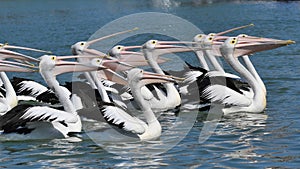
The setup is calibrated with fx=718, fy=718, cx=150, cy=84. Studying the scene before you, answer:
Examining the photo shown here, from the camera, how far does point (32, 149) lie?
654 cm

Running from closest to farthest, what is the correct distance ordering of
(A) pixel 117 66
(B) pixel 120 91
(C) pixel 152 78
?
(C) pixel 152 78 → (A) pixel 117 66 → (B) pixel 120 91

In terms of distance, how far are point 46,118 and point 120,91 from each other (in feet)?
7.38

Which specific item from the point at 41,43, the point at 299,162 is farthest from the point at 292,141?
the point at 41,43

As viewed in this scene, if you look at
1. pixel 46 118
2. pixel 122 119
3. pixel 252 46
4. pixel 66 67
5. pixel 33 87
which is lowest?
pixel 122 119

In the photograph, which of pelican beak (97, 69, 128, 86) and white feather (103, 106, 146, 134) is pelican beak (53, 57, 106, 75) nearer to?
white feather (103, 106, 146, 134)

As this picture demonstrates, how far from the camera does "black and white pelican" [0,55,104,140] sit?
6.45m

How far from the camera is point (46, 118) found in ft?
21.0

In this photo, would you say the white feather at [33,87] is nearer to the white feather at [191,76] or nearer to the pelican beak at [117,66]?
the pelican beak at [117,66]

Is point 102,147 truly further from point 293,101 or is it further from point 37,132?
point 293,101

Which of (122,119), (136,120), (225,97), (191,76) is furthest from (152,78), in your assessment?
(191,76)

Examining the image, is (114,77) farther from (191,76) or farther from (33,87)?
(33,87)

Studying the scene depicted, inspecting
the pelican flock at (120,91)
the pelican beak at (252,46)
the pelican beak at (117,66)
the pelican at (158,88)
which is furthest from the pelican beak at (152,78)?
the pelican beak at (252,46)

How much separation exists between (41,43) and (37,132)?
11.6 m

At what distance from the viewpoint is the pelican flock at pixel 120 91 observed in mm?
6629
